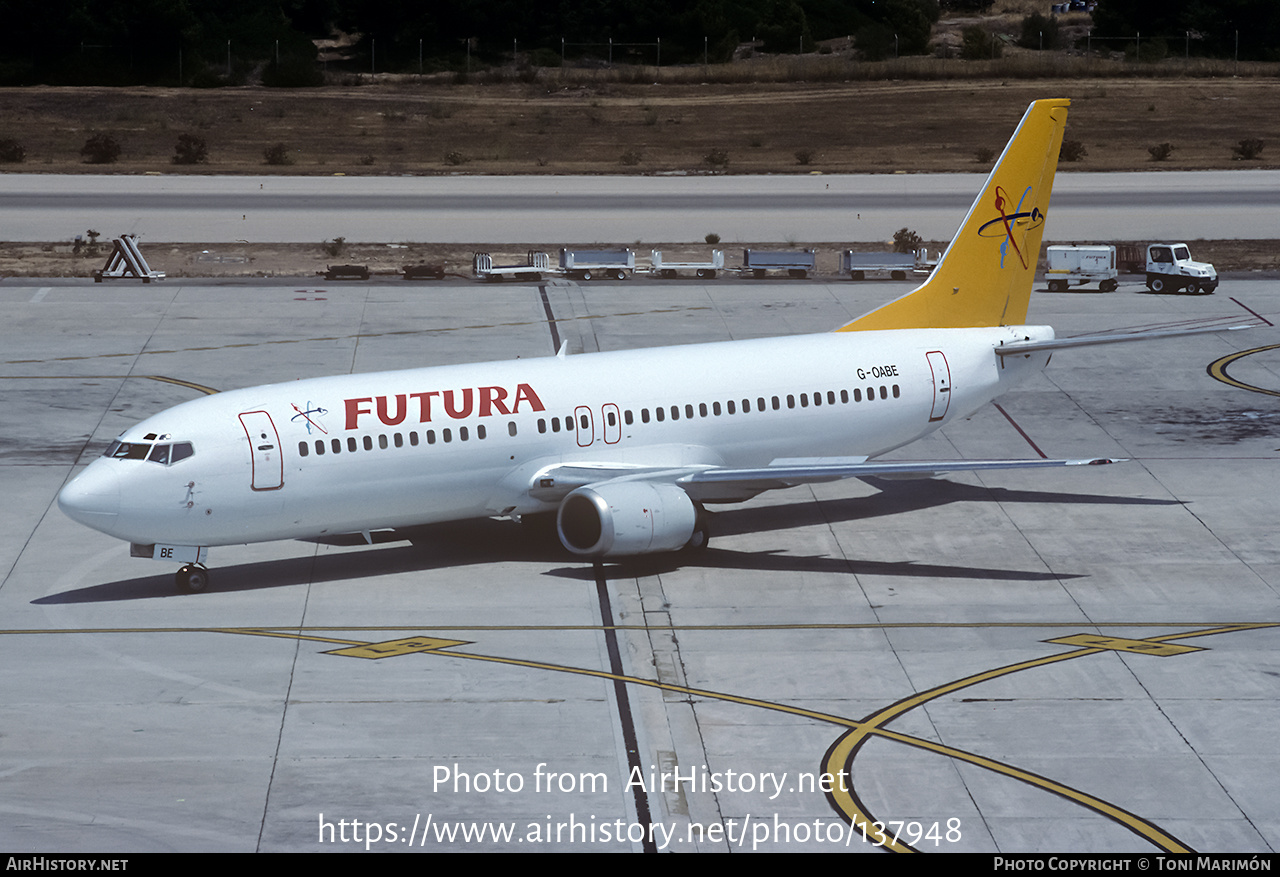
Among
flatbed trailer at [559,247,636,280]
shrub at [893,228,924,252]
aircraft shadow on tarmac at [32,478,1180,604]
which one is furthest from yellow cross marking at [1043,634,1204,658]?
shrub at [893,228,924,252]

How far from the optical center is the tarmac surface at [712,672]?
76.2 ft

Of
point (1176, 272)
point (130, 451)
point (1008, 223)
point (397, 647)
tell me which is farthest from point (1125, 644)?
point (1176, 272)

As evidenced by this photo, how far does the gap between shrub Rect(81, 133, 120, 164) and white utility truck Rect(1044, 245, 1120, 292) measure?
68.4 metres

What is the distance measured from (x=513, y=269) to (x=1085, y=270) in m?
24.5

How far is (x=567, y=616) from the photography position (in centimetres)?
3225

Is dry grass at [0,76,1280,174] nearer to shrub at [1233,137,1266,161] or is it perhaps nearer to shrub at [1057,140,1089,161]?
shrub at [1233,137,1266,161]

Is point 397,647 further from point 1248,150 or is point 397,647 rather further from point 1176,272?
point 1248,150

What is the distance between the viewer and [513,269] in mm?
71625

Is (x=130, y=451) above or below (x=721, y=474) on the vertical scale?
above

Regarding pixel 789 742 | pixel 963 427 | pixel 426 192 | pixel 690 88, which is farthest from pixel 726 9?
pixel 789 742

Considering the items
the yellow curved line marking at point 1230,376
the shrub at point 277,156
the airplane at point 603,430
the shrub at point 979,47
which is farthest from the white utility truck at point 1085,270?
the shrub at point 979,47

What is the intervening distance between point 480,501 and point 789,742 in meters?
11.7

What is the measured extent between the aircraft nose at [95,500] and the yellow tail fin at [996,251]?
1843 cm

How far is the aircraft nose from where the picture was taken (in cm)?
3191
